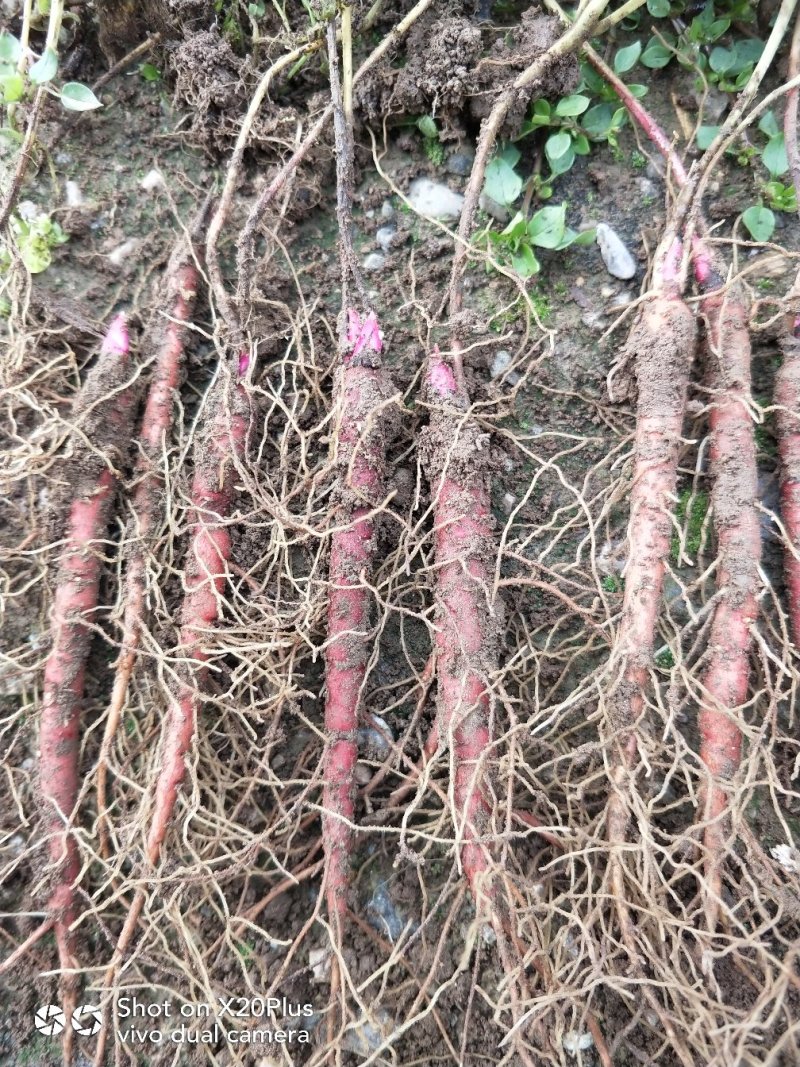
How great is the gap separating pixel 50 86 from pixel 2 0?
0.22m

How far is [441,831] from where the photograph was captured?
97 centimetres

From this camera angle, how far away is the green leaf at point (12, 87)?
105 centimetres

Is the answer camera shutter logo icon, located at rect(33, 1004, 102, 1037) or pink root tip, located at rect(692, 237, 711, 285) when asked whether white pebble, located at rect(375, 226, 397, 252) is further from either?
camera shutter logo icon, located at rect(33, 1004, 102, 1037)

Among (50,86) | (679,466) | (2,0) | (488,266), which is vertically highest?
(2,0)

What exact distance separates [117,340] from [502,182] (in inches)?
28.4

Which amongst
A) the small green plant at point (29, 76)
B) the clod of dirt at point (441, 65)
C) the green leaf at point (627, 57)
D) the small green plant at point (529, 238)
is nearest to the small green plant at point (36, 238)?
the small green plant at point (29, 76)

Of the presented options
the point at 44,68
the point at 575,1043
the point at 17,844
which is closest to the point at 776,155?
the point at 44,68

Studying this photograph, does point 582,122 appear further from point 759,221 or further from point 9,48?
point 9,48

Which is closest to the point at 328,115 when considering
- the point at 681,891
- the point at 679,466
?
the point at 679,466

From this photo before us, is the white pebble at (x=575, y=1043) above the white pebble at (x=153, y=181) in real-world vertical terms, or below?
below

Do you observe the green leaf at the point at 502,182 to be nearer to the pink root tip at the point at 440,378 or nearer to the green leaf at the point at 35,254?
the pink root tip at the point at 440,378

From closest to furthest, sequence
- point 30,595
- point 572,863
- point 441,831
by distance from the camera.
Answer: point 572,863 → point 441,831 → point 30,595

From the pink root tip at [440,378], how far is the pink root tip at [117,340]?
0.53 metres

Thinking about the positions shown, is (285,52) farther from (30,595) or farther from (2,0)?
(30,595)
